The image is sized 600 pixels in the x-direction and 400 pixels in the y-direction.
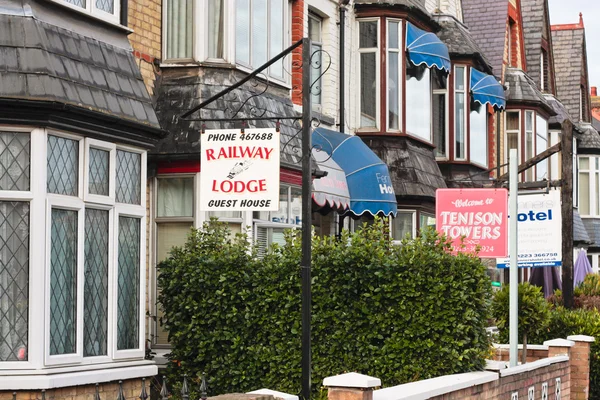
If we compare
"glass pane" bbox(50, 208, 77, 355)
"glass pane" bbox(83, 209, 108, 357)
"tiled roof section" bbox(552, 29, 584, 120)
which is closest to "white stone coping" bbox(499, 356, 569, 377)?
"glass pane" bbox(83, 209, 108, 357)

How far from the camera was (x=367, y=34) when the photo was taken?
2261 cm

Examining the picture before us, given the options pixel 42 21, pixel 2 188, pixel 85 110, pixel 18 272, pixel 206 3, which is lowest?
pixel 18 272

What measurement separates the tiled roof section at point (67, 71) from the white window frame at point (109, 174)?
345 millimetres

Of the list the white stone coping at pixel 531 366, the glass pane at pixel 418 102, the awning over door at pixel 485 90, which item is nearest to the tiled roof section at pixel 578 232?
the awning over door at pixel 485 90

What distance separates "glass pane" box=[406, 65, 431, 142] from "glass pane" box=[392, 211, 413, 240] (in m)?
1.68

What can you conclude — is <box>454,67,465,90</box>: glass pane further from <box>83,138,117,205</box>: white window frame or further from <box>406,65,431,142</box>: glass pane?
<box>83,138,117,205</box>: white window frame

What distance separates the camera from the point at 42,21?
1167 cm

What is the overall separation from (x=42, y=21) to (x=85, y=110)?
105 cm

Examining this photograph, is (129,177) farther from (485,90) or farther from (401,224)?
(485,90)

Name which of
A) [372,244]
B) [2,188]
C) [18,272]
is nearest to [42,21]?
[2,188]

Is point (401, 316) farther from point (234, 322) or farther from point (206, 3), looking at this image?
point (206, 3)

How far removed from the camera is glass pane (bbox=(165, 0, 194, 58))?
1570 centimetres

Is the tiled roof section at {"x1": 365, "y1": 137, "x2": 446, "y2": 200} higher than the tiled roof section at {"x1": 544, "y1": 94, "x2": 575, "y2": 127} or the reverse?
the reverse

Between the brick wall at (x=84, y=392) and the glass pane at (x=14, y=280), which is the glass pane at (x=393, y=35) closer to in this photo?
the brick wall at (x=84, y=392)
